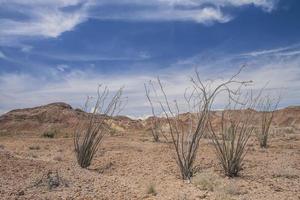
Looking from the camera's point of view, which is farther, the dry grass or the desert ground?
the dry grass

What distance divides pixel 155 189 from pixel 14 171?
3825 mm

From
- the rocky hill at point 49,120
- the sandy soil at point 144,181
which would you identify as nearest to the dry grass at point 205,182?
the sandy soil at point 144,181

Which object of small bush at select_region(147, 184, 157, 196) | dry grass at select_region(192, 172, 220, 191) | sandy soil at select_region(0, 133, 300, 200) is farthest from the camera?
dry grass at select_region(192, 172, 220, 191)

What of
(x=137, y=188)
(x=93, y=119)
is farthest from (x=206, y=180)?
(x=93, y=119)

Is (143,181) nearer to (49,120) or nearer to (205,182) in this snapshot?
(205,182)

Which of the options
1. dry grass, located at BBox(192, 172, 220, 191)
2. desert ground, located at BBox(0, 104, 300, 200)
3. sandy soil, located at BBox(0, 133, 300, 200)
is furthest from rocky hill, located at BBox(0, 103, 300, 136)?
dry grass, located at BBox(192, 172, 220, 191)

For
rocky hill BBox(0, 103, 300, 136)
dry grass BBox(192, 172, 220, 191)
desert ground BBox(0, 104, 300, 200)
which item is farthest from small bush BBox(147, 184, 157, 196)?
rocky hill BBox(0, 103, 300, 136)

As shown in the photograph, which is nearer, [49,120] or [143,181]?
[143,181]

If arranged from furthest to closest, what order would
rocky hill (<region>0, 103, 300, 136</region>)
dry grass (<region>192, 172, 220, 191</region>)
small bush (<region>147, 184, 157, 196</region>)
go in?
rocky hill (<region>0, 103, 300, 136</region>), dry grass (<region>192, 172, 220, 191</region>), small bush (<region>147, 184, 157, 196</region>)

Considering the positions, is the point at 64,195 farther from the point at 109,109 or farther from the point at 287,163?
the point at 287,163

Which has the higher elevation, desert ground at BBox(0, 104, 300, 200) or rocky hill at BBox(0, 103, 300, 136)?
rocky hill at BBox(0, 103, 300, 136)

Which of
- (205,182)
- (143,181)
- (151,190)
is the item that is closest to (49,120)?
(143,181)

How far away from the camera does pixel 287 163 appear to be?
49.6 feet

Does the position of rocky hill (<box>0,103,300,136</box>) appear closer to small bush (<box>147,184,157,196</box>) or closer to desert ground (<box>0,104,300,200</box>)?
desert ground (<box>0,104,300,200</box>)
